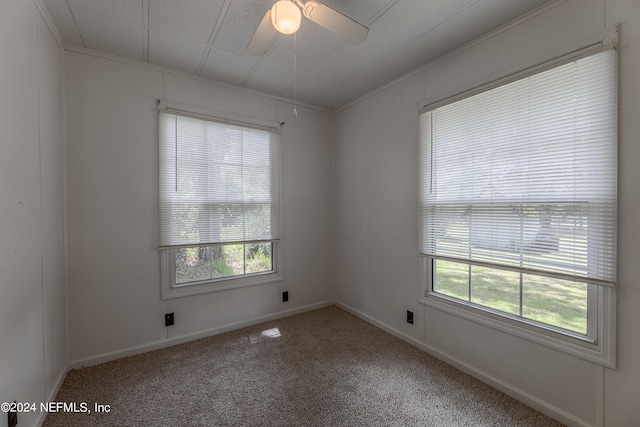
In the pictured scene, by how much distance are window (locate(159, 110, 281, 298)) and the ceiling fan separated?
1.35m

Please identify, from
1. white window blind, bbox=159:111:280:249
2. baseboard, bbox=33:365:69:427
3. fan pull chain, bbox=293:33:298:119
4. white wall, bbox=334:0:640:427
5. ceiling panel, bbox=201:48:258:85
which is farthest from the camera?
white window blind, bbox=159:111:280:249

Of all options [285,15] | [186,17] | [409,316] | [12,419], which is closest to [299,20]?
[285,15]

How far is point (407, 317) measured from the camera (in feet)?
8.86

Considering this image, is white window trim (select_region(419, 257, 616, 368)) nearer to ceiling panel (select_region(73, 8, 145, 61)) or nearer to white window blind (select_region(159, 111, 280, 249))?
white window blind (select_region(159, 111, 280, 249))

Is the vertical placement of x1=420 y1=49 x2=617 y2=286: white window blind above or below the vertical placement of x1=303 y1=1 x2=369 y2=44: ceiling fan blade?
below

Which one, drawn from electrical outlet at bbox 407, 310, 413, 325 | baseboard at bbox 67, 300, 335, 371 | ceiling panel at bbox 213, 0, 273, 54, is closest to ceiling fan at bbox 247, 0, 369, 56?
ceiling panel at bbox 213, 0, 273, 54

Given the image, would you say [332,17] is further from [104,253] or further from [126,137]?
[104,253]

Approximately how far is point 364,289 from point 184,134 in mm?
2605

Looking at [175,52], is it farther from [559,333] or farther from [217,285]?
[559,333]

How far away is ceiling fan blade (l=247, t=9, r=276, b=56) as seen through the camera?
148 centimetres

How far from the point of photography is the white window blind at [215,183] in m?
2.58

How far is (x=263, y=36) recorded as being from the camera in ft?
5.23

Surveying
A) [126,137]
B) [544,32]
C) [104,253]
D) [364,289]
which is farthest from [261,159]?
[544,32]

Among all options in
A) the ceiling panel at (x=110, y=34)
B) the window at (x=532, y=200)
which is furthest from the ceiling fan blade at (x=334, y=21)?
the ceiling panel at (x=110, y=34)
